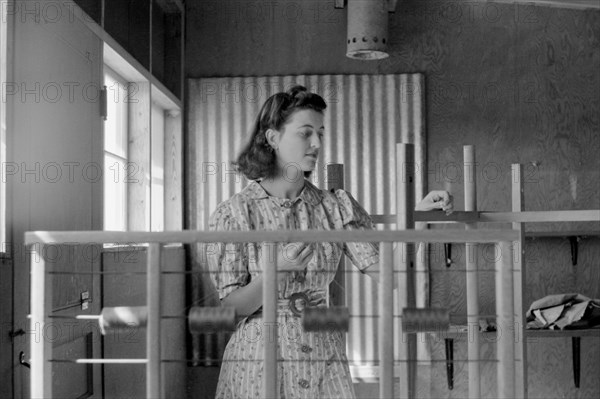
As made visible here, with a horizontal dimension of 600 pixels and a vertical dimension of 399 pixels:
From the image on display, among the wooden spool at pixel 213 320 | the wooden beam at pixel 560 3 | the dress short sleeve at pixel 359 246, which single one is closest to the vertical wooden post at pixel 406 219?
the dress short sleeve at pixel 359 246

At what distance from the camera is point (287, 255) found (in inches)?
77.0

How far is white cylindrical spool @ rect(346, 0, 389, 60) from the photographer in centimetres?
517

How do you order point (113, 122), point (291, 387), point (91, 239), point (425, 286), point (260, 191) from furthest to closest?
point (425, 286) → point (113, 122) → point (260, 191) → point (291, 387) → point (91, 239)

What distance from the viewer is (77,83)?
3.42 m

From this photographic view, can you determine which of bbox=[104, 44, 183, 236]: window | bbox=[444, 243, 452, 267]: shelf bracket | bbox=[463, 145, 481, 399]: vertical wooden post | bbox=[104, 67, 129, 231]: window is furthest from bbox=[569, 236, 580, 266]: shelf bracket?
bbox=[104, 67, 129, 231]: window

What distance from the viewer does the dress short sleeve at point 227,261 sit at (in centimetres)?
207

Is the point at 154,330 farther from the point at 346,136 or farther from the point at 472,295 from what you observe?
the point at 346,136

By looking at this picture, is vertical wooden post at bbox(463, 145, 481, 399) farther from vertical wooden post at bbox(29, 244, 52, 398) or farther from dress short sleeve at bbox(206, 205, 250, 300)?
vertical wooden post at bbox(29, 244, 52, 398)

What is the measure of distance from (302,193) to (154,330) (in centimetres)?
73

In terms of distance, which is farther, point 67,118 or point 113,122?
point 113,122

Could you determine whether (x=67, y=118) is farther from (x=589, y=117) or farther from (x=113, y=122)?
Answer: (x=589, y=117)

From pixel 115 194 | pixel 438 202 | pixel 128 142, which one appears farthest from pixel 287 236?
pixel 128 142

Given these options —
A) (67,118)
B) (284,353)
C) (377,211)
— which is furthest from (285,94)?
(377,211)

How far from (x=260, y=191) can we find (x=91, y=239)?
2.21 feet
